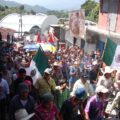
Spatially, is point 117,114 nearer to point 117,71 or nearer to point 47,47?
point 117,71

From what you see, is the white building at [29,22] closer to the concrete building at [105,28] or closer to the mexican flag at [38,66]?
the concrete building at [105,28]

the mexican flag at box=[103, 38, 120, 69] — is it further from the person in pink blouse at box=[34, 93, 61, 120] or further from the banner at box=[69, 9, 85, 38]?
the banner at box=[69, 9, 85, 38]

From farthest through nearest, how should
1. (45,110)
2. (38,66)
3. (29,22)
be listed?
(29,22), (38,66), (45,110)

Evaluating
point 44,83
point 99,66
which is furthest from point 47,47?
point 44,83

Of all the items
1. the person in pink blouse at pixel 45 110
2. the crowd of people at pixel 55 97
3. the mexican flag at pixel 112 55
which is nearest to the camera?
the person in pink blouse at pixel 45 110

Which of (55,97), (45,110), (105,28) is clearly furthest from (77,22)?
(45,110)

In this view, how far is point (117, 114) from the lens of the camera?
442 inches

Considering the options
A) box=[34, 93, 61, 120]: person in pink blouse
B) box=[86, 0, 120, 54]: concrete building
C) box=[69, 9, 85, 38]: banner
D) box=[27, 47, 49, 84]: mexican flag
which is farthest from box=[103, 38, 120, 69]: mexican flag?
box=[69, 9, 85, 38]: banner

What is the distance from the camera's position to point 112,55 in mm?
11586

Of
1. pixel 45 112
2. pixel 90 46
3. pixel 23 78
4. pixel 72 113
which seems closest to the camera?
pixel 45 112

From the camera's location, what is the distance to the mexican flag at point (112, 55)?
37.8 feet

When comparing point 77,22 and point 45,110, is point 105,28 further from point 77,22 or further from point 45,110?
point 45,110

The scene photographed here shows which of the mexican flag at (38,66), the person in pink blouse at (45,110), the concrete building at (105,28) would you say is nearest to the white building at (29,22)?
the concrete building at (105,28)

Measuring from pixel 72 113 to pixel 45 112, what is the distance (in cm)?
75
